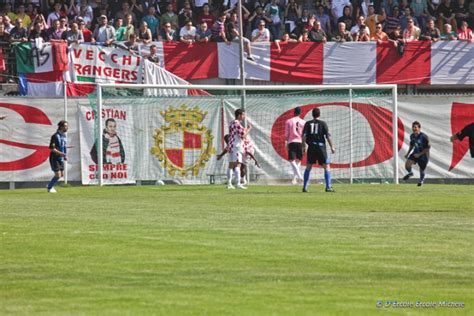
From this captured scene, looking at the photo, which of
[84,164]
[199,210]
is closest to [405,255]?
[199,210]

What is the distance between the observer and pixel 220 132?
110 ft

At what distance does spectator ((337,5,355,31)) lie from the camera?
37.9 meters

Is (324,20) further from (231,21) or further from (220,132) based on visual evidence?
(220,132)

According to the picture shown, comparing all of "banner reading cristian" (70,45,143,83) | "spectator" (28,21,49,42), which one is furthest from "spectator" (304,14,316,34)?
"spectator" (28,21,49,42)

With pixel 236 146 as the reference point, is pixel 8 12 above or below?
above

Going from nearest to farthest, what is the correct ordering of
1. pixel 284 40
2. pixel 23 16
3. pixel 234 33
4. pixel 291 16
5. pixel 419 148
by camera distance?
1. pixel 419 148
2. pixel 23 16
3. pixel 234 33
4. pixel 284 40
5. pixel 291 16

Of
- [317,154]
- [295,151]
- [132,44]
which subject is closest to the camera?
[317,154]

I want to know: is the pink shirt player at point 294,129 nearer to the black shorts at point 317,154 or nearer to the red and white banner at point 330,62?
the black shorts at point 317,154

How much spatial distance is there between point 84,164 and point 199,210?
42.6 ft

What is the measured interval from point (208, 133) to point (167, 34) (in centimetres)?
464

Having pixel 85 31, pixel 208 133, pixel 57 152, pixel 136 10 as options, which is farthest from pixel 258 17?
pixel 57 152

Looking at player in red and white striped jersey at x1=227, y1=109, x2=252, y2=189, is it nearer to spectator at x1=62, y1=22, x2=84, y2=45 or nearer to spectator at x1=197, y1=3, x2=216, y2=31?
spectator at x1=62, y1=22, x2=84, y2=45

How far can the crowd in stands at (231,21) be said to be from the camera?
3594cm

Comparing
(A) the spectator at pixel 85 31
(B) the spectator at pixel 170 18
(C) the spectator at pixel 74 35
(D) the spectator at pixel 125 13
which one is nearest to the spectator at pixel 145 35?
(D) the spectator at pixel 125 13
